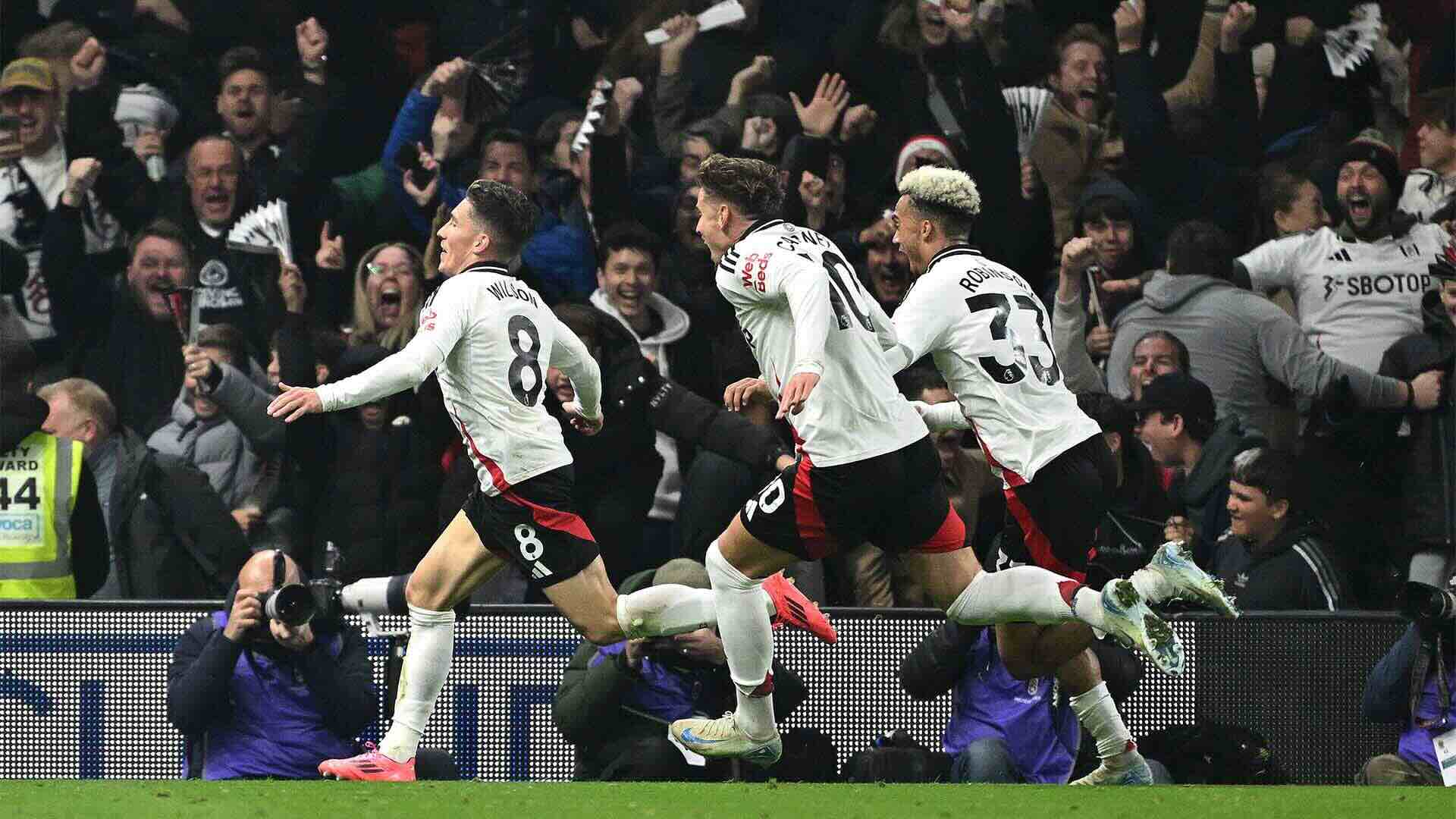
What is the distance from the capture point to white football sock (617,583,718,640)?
6086mm

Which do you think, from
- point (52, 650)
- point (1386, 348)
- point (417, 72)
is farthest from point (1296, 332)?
point (52, 650)

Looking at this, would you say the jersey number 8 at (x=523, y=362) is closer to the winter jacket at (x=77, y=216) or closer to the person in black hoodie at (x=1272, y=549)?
the person in black hoodie at (x=1272, y=549)

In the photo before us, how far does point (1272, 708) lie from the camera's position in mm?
6867

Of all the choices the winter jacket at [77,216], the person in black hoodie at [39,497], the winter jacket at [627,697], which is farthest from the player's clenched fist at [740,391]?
the winter jacket at [77,216]

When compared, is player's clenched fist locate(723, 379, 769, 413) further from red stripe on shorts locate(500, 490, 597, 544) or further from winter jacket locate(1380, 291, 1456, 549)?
winter jacket locate(1380, 291, 1456, 549)

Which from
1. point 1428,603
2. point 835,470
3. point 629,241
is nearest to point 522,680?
point 835,470

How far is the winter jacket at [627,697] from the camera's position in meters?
6.55

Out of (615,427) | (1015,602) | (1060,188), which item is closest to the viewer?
(1015,602)

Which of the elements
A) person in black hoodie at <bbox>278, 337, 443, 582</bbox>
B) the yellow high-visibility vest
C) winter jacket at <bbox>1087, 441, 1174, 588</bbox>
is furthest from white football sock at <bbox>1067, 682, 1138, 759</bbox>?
the yellow high-visibility vest

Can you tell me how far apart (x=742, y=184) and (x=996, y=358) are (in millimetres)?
931

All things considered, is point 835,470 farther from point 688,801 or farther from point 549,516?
point 688,801

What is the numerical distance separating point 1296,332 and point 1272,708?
7.07 ft

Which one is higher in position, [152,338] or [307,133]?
[307,133]

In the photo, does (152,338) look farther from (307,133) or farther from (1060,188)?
(1060,188)
